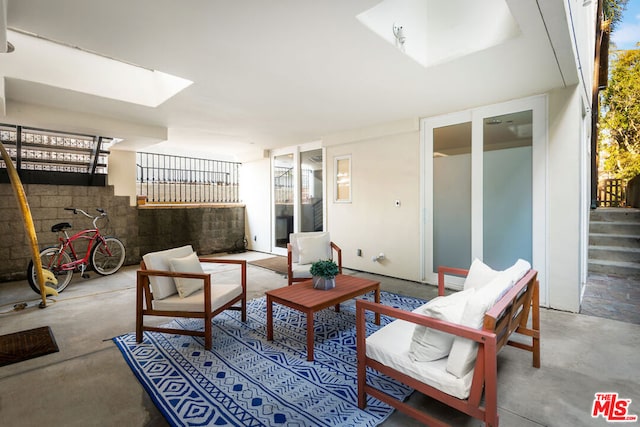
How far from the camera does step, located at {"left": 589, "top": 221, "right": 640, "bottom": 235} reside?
5.45m

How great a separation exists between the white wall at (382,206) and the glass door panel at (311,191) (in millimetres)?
565

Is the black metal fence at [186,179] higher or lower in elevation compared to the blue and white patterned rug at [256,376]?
higher

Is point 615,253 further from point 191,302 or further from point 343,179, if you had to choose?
point 191,302

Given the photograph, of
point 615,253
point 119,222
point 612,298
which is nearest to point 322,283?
point 612,298

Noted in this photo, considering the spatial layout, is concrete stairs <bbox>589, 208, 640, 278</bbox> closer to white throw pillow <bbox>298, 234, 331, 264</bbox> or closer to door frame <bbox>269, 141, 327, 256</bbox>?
white throw pillow <bbox>298, 234, 331, 264</bbox>

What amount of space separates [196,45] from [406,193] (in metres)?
3.46

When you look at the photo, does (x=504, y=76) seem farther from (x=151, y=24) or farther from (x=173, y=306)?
(x=173, y=306)

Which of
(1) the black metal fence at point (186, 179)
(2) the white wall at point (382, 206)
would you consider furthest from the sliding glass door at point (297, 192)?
(1) the black metal fence at point (186, 179)

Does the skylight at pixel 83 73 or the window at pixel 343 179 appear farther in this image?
the window at pixel 343 179

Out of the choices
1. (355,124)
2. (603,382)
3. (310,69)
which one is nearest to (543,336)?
(603,382)

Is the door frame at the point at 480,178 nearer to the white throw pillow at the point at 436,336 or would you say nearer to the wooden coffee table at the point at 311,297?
the wooden coffee table at the point at 311,297

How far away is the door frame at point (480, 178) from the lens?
3584 millimetres

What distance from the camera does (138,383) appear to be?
→ 6.97ft

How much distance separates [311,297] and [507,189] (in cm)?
288
